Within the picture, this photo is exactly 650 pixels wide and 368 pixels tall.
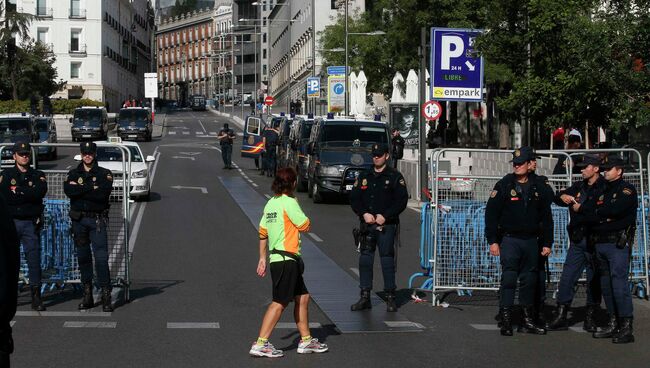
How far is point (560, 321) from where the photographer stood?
11.5 metres

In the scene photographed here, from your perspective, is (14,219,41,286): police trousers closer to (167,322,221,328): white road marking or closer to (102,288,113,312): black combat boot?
(102,288,113,312): black combat boot

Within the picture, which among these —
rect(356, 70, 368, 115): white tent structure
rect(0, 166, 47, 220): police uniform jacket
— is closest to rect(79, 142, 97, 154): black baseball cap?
rect(0, 166, 47, 220): police uniform jacket

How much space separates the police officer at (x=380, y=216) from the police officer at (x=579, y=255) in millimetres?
1756

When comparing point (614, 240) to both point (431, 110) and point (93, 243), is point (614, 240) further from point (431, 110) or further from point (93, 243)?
point (431, 110)

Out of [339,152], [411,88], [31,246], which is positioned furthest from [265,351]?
[411,88]

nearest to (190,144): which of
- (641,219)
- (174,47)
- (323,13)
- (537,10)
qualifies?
(323,13)

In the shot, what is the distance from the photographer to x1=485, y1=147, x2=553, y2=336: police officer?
36.1 ft

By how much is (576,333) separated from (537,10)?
1348 centimetres

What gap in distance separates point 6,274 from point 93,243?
8018mm

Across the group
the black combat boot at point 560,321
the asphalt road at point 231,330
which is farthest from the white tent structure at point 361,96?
the black combat boot at point 560,321

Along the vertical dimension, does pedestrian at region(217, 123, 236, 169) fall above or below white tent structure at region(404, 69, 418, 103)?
below

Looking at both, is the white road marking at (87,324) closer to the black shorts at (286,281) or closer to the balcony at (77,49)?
the black shorts at (286,281)

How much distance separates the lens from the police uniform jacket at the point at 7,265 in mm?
4270

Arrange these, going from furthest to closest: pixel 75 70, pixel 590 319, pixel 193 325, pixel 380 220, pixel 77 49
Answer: pixel 75 70
pixel 77 49
pixel 380 220
pixel 590 319
pixel 193 325
